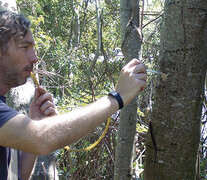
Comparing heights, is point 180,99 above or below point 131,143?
above

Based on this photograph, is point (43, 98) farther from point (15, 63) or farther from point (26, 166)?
point (26, 166)

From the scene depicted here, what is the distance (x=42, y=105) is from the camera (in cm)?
166

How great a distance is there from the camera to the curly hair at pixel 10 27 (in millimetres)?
1401

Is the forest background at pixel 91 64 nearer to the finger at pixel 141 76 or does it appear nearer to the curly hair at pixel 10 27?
the finger at pixel 141 76

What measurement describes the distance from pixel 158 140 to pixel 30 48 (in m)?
0.92

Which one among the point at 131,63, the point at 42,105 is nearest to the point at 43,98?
the point at 42,105

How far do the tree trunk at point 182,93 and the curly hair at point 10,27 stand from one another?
2.74 ft

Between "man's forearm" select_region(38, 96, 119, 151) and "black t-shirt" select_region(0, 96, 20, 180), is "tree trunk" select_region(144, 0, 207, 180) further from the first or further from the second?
"black t-shirt" select_region(0, 96, 20, 180)

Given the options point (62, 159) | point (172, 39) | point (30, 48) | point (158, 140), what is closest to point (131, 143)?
point (158, 140)

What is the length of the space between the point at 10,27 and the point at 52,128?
65cm

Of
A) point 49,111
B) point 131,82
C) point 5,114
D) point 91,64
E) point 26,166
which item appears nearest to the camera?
point 5,114

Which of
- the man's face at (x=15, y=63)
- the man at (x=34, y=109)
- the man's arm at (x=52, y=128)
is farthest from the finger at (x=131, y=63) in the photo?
the man's face at (x=15, y=63)

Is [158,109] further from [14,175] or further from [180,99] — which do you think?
[14,175]

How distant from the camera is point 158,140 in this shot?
1.53 metres
